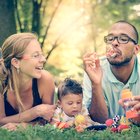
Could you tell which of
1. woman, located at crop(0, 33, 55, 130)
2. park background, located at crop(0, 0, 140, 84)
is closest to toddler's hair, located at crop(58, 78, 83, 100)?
woman, located at crop(0, 33, 55, 130)

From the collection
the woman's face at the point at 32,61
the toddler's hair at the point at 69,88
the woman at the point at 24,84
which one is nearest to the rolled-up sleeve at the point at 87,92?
the toddler's hair at the point at 69,88

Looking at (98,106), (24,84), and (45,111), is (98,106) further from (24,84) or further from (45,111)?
(24,84)

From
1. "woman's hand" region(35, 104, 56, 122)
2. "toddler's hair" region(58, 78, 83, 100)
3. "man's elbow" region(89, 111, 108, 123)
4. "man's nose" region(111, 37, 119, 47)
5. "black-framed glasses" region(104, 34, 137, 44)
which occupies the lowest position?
"man's elbow" region(89, 111, 108, 123)

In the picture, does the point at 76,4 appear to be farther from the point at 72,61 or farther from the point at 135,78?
the point at 135,78

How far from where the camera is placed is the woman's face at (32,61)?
232 inches

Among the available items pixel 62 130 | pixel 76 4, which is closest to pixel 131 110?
pixel 62 130

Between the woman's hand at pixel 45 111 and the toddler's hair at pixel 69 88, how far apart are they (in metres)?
0.23

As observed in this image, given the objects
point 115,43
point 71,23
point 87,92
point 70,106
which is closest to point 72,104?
point 70,106

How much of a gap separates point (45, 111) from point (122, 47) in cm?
115

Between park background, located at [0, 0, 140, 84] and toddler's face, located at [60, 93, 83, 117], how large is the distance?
4078 mm

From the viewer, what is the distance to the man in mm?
5871

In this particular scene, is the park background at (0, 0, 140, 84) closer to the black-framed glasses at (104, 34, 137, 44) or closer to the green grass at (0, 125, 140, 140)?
the black-framed glasses at (104, 34, 137, 44)

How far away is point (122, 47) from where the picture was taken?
20.0 ft

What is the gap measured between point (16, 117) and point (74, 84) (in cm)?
75
